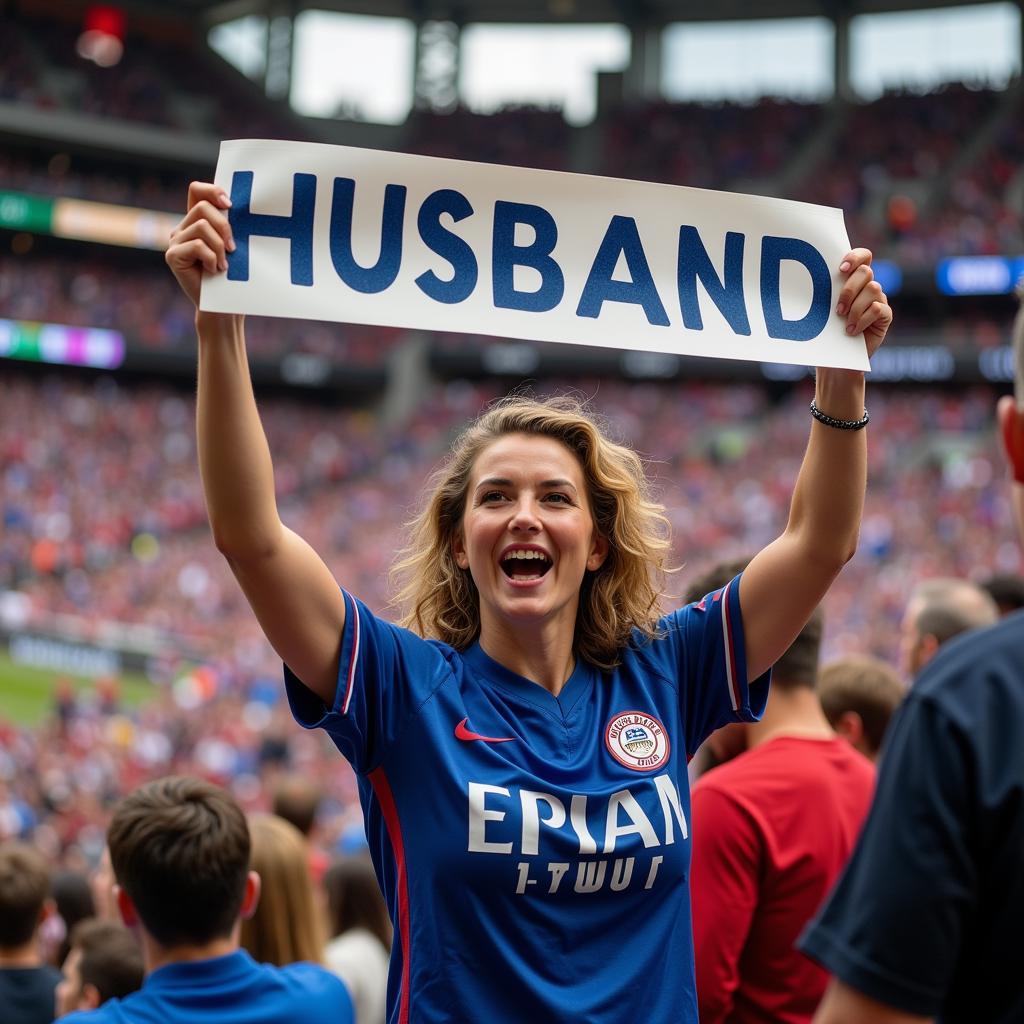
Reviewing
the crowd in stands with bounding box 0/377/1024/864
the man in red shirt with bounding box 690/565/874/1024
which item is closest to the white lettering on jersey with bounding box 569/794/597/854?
the man in red shirt with bounding box 690/565/874/1024

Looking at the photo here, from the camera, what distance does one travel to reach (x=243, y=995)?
2430 millimetres

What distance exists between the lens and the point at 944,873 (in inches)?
49.0

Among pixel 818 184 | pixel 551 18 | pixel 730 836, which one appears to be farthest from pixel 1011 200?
pixel 730 836

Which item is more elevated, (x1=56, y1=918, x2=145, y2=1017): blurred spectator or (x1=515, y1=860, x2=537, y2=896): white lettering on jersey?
(x1=515, y1=860, x2=537, y2=896): white lettering on jersey

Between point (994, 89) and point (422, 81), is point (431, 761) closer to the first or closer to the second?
point (994, 89)

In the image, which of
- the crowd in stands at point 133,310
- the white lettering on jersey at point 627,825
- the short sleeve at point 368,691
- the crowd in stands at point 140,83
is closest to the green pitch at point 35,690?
the crowd in stands at point 133,310

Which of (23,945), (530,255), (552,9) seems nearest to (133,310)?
(552,9)

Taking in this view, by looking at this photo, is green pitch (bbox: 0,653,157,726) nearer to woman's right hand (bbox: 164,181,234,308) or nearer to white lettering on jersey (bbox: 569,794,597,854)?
woman's right hand (bbox: 164,181,234,308)

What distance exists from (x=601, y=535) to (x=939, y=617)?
5.33 feet

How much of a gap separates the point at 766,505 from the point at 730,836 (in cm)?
2062

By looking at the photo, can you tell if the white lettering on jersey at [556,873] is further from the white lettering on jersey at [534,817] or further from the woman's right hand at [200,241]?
the woman's right hand at [200,241]

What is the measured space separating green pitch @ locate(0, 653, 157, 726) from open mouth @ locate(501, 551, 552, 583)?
672 inches

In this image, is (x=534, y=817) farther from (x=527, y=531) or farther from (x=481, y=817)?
(x=527, y=531)

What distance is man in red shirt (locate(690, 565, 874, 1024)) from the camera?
2500 mm
